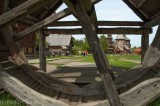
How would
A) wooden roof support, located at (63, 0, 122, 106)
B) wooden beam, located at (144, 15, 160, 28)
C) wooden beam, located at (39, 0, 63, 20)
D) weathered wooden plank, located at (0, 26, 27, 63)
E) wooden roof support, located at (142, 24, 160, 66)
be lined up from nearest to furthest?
wooden roof support, located at (63, 0, 122, 106) → wooden roof support, located at (142, 24, 160, 66) → weathered wooden plank, located at (0, 26, 27, 63) → wooden beam, located at (144, 15, 160, 28) → wooden beam, located at (39, 0, 63, 20)

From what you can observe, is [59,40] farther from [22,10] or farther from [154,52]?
[22,10]

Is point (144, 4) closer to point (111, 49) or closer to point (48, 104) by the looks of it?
point (48, 104)

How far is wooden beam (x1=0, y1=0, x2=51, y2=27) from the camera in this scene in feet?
12.9

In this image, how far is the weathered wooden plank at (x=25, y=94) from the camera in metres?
4.18

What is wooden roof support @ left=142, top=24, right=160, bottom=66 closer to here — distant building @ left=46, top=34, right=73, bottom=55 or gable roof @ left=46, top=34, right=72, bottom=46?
distant building @ left=46, top=34, right=73, bottom=55

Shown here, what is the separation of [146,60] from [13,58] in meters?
2.92

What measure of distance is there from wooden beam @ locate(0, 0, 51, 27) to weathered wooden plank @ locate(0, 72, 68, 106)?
0.94 meters

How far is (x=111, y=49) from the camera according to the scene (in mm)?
75062

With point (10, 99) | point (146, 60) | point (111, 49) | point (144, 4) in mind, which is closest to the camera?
point (10, 99)

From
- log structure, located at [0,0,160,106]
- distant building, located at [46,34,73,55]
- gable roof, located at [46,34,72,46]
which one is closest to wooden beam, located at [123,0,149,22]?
log structure, located at [0,0,160,106]

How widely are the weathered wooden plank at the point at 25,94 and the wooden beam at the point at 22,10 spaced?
0.94 metres

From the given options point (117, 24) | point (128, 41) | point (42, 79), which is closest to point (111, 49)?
point (128, 41)

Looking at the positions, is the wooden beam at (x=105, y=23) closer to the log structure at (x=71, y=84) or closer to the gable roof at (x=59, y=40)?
the log structure at (x=71, y=84)

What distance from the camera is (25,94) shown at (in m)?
4.26
